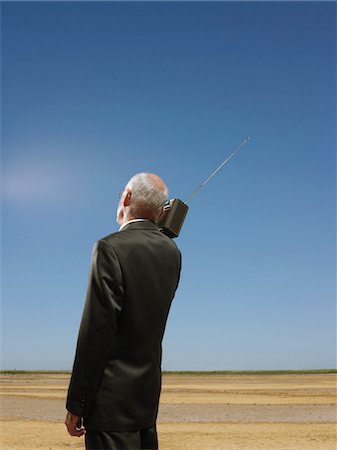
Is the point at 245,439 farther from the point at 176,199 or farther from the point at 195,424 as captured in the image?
the point at 176,199

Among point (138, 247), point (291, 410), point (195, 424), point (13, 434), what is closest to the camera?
point (138, 247)

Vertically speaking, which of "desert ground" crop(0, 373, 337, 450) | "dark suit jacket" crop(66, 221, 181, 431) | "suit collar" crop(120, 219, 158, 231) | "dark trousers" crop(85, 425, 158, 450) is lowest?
"desert ground" crop(0, 373, 337, 450)

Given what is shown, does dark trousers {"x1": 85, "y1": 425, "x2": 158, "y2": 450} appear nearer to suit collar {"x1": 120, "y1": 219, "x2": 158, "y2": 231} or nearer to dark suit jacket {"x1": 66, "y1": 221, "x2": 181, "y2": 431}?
dark suit jacket {"x1": 66, "y1": 221, "x2": 181, "y2": 431}

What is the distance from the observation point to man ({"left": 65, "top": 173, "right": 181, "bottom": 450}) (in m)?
3.29

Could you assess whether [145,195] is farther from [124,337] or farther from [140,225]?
[124,337]

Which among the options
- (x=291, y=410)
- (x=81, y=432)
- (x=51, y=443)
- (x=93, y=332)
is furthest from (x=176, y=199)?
(x=291, y=410)

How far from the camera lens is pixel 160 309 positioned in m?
3.54

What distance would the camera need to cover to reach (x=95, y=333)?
3.26 m

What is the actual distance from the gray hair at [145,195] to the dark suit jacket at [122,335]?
0.11 meters

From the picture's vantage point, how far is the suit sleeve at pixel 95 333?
3262 millimetres

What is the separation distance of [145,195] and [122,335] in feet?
2.68

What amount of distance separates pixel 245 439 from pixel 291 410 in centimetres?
652

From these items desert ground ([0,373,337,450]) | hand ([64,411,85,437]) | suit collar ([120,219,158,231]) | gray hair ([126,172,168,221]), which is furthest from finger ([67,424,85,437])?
desert ground ([0,373,337,450])

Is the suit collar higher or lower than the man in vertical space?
higher
